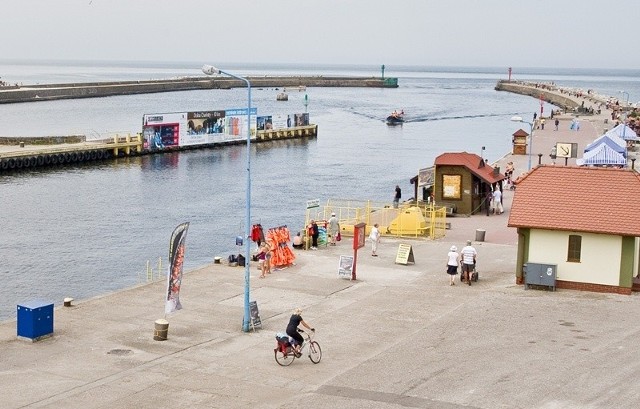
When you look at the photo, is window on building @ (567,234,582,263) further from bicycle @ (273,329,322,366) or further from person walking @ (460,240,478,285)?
bicycle @ (273,329,322,366)

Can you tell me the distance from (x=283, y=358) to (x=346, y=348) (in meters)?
2.02

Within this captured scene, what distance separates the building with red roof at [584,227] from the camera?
1138 inches

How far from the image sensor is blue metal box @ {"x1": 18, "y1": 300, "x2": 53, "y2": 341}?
22922 millimetres

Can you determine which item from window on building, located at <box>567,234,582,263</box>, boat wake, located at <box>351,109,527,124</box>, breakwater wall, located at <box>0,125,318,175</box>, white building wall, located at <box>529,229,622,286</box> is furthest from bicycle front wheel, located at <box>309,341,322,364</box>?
boat wake, located at <box>351,109,527,124</box>

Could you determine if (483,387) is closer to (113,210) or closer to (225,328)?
(225,328)

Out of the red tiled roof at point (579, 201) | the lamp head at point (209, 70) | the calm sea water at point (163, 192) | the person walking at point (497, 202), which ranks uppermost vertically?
the lamp head at point (209, 70)

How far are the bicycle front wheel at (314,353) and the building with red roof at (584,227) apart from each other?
986cm

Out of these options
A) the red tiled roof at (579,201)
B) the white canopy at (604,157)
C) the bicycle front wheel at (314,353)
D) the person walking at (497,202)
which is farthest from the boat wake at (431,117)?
the bicycle front wheel at (314,353)

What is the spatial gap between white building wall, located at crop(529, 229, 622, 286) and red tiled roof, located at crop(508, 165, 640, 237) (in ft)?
1.19

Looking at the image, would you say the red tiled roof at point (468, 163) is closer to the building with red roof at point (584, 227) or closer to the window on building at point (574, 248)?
the building with red roof at point (584, 227)

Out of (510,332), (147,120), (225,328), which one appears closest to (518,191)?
(510,332)

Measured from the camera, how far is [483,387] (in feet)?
64.8

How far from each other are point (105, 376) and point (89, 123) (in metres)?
108

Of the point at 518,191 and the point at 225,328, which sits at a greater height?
the point at 518,191
